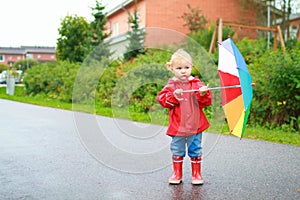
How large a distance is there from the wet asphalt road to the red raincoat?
600mm

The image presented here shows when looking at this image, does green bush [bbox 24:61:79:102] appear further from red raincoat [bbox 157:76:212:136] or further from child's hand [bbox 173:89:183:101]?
child's hand [bbox 173:89:183:101]

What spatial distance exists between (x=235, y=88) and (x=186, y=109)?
1.97 ft

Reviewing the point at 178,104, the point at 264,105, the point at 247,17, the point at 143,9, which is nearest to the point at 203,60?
the point at 178,104

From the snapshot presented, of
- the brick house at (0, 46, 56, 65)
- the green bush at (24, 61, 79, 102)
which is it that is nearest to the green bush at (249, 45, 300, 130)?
the green bush at (24, 61, 79, 102)

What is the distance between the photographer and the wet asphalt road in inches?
164

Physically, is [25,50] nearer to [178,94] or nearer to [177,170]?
[177,170]

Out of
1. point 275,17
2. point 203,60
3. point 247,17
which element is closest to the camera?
point 203,60

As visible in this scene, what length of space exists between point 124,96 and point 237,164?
211 cm

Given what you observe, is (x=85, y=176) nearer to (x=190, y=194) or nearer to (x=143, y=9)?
(x=190, y=194)

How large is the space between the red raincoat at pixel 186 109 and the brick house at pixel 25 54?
101 metres

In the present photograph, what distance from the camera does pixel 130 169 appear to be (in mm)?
5223

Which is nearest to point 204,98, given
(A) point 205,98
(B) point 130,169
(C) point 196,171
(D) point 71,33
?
(A) point 205,98

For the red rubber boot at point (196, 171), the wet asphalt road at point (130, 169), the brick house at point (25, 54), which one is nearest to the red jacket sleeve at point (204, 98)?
the red rubber boot at point (196, 171)

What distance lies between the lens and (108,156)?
Result: 585 cm
